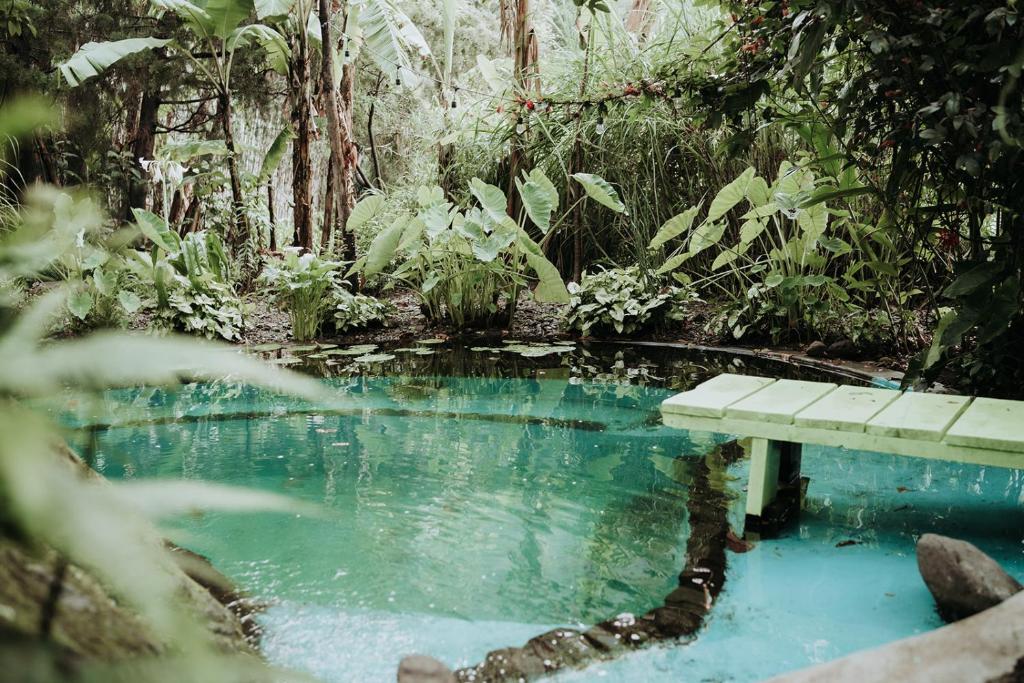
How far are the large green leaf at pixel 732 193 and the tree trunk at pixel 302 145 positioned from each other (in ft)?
13.0

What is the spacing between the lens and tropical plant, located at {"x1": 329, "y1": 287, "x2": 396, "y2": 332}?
6477 mm

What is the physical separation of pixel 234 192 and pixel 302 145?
1123 mm

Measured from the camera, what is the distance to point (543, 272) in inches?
239

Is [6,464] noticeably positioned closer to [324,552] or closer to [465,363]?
[324,552]

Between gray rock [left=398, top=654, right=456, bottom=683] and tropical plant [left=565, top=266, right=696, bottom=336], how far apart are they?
470 centimetres

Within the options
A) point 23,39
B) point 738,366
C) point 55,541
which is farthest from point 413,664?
point 23,39

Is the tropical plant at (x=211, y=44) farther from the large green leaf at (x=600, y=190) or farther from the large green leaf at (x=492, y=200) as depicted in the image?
the large green leaf at (x=600, y=190)

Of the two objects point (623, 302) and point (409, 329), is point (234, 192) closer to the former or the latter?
point (409, 329)

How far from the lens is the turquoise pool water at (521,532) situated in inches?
71.9

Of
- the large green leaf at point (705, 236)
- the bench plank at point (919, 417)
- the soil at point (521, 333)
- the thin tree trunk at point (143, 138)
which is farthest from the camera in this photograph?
the thin tree trunk at point (143, 138)

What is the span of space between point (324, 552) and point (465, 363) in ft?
9.98

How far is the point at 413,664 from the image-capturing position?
58.1 inches

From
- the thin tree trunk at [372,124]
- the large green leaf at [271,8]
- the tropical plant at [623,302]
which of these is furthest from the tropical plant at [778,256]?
the thin tree trunk at [372,124]

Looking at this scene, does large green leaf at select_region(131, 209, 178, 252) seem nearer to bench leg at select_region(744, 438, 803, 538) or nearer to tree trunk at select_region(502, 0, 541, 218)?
tree trunk at select_region(502, 0, 541, 218)
